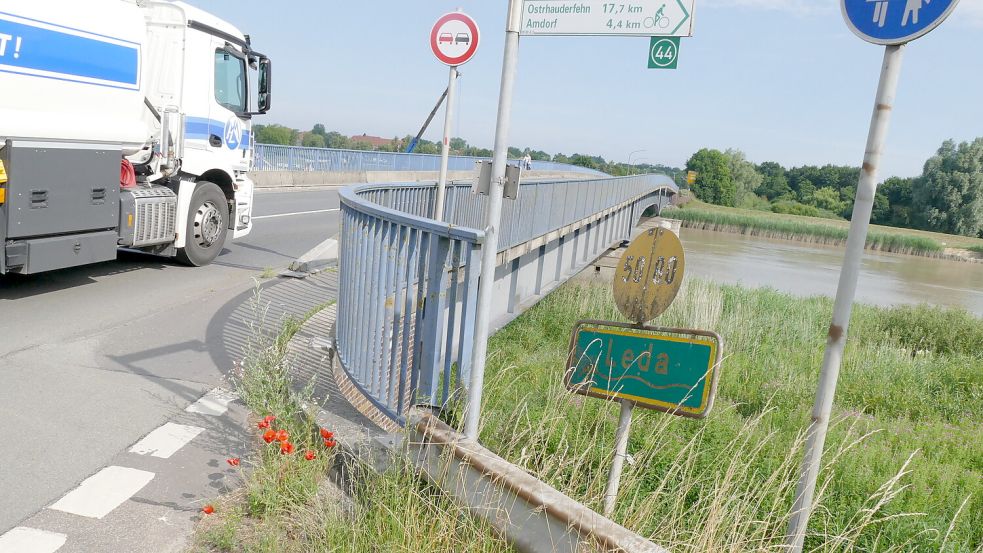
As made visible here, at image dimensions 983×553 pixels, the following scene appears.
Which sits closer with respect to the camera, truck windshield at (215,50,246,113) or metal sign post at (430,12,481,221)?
metal sign post at (430,12,481,221)

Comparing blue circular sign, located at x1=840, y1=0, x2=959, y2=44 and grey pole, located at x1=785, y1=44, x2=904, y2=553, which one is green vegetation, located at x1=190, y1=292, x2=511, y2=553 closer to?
grey pole, located at x1=785, y1=44, x2=904, y2=553

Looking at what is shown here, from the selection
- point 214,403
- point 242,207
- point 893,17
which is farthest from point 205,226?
point 893,17

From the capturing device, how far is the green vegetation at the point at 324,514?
10.1ft

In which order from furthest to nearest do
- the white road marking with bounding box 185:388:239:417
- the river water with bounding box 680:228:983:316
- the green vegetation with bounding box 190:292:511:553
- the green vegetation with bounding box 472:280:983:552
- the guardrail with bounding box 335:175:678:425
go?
the river water with bounding box 680:228:983:316, the white road marking with bounding box 185:388:239:417, the green vegetation with bounding box 472:280:983:552, the guardrail with bounding box 335:175:678:425, the green vegetation with bounding box 190:292:511:553

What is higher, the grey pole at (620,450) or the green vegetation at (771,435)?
the grey pole at (620,450)

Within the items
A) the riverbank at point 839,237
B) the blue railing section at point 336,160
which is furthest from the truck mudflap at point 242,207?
the riverbank at point 839,237

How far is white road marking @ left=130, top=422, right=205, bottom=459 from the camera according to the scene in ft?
13.5

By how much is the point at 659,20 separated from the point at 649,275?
3.57ft

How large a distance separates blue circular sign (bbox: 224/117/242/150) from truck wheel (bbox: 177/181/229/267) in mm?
615

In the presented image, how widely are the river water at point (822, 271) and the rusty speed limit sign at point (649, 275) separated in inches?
692

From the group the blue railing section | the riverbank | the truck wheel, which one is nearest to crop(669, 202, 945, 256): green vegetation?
the riverbank

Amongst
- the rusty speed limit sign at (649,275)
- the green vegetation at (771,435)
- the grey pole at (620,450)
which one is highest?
the rusty speed limit sign at (649,275)

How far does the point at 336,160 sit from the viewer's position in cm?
2858

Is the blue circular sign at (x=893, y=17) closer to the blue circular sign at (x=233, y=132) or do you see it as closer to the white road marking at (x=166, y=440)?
the white road marking at (x=166, y=440)
